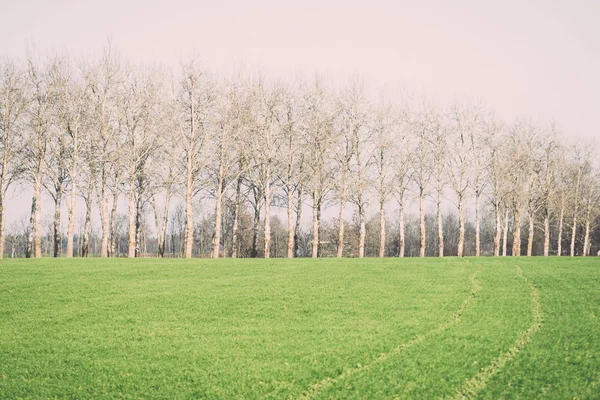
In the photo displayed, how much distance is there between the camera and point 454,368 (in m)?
10.8

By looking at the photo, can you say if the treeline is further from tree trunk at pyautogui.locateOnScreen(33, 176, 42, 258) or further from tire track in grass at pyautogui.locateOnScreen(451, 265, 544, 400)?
tire track in grass at pyautogui.locateOnScreen(451, 265, 544, 400)

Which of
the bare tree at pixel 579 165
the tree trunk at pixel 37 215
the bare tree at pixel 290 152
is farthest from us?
the bare tree at pixel 579 165

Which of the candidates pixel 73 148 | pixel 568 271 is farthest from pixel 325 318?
pixel 73 148

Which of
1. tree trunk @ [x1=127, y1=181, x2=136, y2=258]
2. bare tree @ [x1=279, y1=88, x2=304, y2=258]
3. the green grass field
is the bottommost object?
the green grass field

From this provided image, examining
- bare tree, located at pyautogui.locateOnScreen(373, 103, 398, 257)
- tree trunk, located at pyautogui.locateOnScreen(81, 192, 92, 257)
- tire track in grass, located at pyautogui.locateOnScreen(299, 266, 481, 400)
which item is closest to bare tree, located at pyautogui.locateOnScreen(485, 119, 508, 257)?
bare tree, located at pyautogui.locateOnScreen(373, 103, 398, 257)

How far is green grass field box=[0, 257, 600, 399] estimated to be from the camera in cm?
1003

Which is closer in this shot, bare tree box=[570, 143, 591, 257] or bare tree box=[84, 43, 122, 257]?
bare tree box=[84, 43, 122, 257]

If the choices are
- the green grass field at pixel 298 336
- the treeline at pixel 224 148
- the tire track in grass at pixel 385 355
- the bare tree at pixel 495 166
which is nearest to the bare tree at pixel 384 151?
the treeline at pixel 224 148

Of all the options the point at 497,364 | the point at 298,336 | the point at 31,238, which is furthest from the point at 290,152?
the point at 497,364

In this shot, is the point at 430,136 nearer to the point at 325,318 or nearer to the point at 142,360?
the point at 325,318

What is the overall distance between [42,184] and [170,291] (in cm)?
2674

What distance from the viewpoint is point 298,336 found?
13734 millimetres

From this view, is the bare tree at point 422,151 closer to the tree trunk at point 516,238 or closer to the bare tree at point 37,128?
the tree trunk at point 516,238

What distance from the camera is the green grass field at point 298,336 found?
10031 mm
